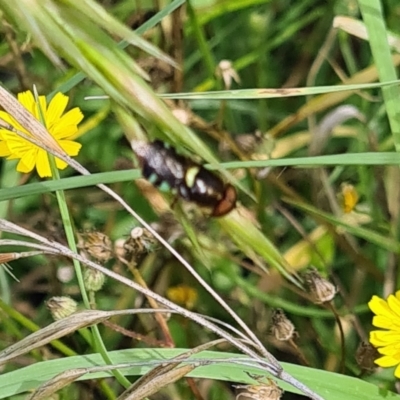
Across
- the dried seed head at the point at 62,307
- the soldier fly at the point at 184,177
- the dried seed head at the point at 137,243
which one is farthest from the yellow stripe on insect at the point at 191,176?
the dried seed head at the point at 62,307

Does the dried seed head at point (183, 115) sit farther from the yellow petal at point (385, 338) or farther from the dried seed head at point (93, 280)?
the yellow petal at point (385, 338)

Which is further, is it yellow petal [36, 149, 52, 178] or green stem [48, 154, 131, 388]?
yellow petal [36, 149, 52, 178]

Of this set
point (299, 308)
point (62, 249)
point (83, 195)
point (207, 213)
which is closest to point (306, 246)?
point (299, 308)

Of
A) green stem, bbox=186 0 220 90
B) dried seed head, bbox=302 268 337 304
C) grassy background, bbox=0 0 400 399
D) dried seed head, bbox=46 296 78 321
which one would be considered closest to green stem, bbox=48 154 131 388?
grassy background, bbox=0 0 400 399

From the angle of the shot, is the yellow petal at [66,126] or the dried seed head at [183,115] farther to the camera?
the dried seed head at [183,115]

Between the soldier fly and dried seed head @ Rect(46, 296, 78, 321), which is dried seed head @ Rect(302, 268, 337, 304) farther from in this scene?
dried seed head @ Rect(46, 296, 78, 321)

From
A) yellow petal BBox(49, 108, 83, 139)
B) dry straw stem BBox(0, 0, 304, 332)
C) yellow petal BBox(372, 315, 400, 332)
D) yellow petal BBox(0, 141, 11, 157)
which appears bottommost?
yellow petal BBox(372, 315, 400, 332)
